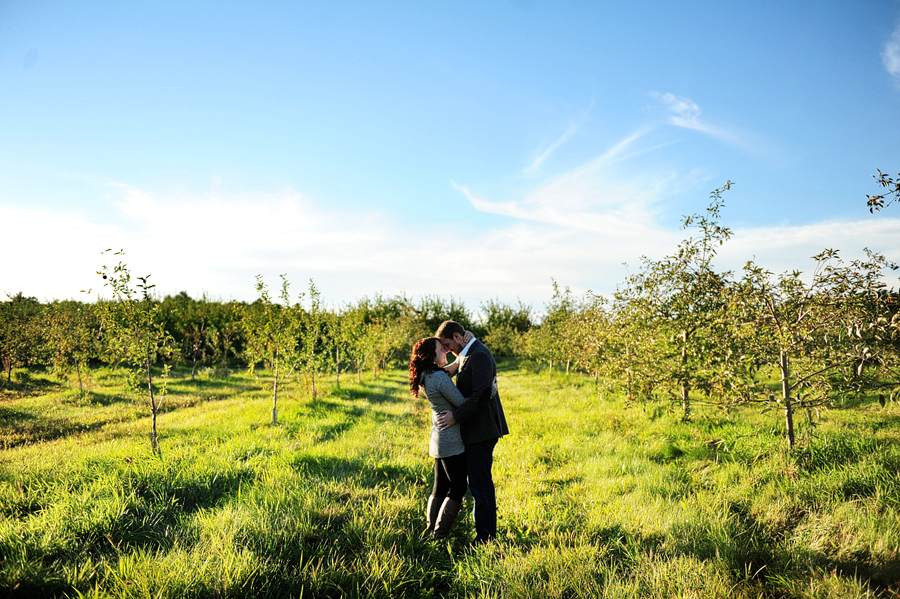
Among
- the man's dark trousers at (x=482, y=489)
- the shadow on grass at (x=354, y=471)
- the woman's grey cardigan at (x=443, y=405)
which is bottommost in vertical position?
the shadow on grass at (x=354, y=471)

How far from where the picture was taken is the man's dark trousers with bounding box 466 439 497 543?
426cm

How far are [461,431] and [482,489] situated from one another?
58 cm

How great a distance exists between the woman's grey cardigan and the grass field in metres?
0.90

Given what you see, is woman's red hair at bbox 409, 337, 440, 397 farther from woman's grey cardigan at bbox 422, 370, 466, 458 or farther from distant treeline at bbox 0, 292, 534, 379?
distant treeline at bbox 0, 292, 534, 379

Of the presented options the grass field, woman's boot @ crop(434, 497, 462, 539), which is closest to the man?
woman's boot @ crop(434, 497, 462, 539)

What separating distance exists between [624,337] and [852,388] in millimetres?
3972

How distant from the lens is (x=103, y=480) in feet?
16.9

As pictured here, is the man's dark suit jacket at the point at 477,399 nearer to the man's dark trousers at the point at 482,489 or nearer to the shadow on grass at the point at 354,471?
the man's dark trousers at the point at 482,489

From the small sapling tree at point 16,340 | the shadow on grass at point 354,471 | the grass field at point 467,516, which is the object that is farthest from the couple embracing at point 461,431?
the small sapling tree at point 16,340

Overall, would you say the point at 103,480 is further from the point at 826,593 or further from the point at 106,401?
the point at 106,401

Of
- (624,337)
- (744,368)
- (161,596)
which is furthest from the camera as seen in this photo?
(624,337)

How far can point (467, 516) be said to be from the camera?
498 cm

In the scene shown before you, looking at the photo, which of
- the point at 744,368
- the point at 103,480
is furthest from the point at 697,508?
the point at 103,480

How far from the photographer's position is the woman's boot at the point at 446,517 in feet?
14.0
